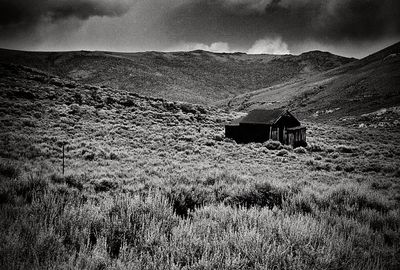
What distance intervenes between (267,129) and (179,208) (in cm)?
2380

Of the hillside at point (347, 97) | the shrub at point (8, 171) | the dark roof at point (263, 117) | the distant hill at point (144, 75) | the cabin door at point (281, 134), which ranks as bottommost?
the shrub at point (8, 171)

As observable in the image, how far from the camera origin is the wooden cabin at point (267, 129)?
93.1 feet

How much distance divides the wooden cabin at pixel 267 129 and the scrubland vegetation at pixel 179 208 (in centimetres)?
310

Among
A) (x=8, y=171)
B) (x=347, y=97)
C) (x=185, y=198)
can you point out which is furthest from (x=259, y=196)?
(x=347, y=97)

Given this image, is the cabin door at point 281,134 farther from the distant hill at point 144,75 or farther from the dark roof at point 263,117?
the distant hill at point 144,75

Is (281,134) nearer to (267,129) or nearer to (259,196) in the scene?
(267,129)

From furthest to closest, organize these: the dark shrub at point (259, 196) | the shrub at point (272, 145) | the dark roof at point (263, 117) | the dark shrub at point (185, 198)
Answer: the dark roof at point (263, 117)
the shrub at point (272, 145)
the dark shrub at point (259, 196)
the dark shrub at point (185, 198)

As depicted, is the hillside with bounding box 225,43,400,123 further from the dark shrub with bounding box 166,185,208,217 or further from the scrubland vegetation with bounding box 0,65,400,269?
the dark shrub with bounding box 166,185,208,217

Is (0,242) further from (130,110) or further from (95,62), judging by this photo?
(95,62)

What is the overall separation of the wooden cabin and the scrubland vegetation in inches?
122

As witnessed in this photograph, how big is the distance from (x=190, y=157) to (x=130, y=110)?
934 inches

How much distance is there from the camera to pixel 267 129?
92.5 ft

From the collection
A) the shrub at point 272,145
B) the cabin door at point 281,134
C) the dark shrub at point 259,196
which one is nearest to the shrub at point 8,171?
the dark shrub at point 259,196

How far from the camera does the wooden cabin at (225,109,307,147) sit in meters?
28.4
